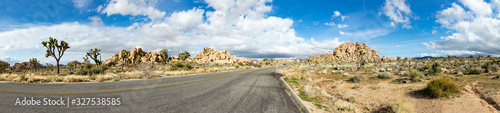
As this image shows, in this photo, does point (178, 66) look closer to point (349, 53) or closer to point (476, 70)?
point (476, 70)

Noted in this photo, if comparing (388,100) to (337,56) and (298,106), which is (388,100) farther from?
(337,56)

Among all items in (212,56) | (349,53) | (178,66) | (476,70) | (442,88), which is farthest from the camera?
(349,53)

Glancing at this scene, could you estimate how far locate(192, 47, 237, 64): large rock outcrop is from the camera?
419 feet

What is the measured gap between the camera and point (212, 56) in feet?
431

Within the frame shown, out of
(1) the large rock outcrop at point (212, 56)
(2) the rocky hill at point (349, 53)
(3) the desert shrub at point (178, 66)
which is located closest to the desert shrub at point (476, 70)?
(3) the desert shrub at point (178, 66)

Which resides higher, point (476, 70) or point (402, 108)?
point (476, 70)

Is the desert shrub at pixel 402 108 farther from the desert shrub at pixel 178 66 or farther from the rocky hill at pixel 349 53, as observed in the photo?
the rocky hill at pixel 349 53

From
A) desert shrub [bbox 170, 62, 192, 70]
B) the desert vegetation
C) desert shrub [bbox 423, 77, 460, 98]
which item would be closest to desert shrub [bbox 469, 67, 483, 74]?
desert shrub [bbox 423, 77, 460, 98]

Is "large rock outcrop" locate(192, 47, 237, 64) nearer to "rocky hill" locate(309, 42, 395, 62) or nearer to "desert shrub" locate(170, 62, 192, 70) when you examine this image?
"rocky hill" locate(309, 42, 395, 62)

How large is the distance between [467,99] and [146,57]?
437 ft

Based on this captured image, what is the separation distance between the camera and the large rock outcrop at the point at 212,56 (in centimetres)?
12781

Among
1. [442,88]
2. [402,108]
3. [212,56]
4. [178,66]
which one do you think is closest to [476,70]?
[442,88]

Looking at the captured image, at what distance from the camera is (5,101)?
5746mm

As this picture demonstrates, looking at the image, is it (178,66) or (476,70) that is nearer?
(476,70)
